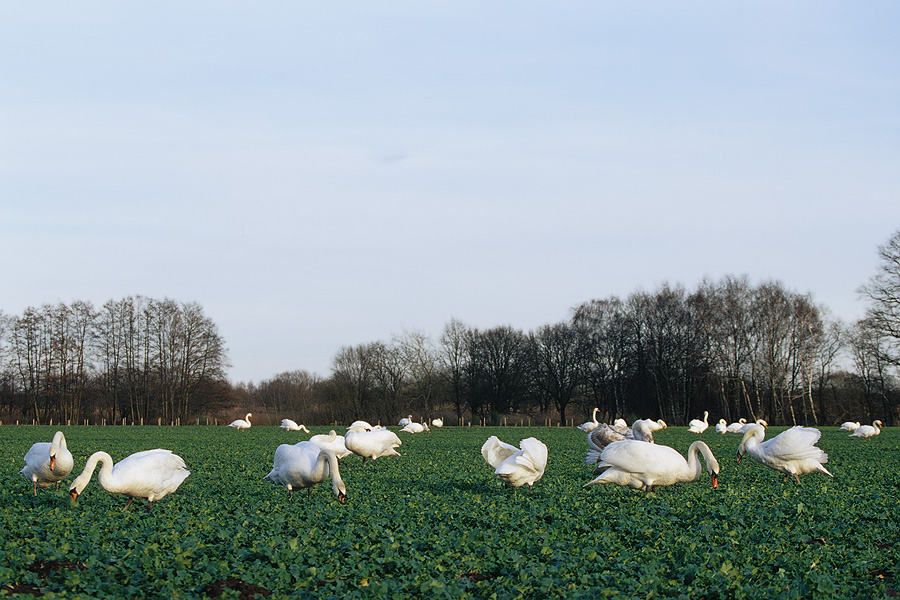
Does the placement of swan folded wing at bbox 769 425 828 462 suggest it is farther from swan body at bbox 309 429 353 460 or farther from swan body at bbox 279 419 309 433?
swan body at bbox 279 419 309 433

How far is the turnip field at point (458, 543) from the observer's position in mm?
6742

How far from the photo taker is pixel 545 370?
84.6 metres

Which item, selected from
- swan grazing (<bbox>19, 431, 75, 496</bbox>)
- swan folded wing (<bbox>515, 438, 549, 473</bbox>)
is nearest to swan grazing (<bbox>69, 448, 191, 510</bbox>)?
swan grazing (<bbox>19, 431, 75, 496</bbox>)

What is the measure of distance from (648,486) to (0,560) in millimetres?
8858

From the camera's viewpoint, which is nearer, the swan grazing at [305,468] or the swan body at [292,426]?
the swan grazing at [305,468]

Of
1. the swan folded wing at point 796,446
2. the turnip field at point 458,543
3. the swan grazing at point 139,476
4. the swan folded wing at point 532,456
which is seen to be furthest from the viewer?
the swan folded wing at point 796,446

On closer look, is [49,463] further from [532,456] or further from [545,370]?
Answer: [545,370]

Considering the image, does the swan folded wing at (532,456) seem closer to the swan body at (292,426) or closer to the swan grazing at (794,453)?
the swan grazing at (794,453)

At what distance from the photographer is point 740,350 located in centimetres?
6756

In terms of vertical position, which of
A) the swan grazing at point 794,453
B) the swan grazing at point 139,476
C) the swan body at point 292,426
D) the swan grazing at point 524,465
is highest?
the swan grazing at point 139,476

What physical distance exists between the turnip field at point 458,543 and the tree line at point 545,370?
189 ft

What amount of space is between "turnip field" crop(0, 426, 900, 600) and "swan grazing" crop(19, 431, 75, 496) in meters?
0.33

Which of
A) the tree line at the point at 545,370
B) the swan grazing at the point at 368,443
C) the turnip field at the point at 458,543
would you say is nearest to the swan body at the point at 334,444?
the swan grazing at the point at 368,443

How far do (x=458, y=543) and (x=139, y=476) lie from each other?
503 centimetres
